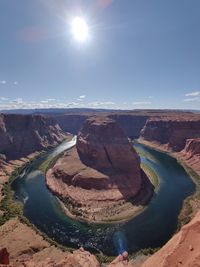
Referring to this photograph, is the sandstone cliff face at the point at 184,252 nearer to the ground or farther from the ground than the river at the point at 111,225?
farther from the ground

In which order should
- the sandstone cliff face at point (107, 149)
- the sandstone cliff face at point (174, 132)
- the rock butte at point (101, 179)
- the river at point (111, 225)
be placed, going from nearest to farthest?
the river at point (111, 225) < the rock butte at point (101, 179) < the sandstone cliff face at point (107, 149) < the sandstone cliff face at point (174, 132)

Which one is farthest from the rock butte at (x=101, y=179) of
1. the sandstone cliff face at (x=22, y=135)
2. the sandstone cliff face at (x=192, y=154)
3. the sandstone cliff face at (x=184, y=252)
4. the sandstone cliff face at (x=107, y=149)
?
the sandstone cliff face at (x=184, y=252)

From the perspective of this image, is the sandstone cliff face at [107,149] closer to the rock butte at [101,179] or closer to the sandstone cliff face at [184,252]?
the rock butte at [101,179]

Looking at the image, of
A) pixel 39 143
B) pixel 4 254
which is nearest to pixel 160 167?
pixel 39 143

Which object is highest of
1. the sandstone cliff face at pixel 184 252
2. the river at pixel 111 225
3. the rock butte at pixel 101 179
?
the sandstone cliff face at pixel 184 252

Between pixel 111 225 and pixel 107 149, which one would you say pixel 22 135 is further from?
pixel 111 225

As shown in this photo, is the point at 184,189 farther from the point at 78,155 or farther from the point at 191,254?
the point at 191,254
